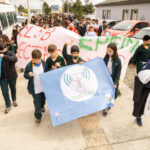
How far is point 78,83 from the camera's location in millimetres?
2975

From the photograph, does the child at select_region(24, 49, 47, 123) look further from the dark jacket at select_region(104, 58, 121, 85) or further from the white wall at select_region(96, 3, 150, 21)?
the white wall at select_region(96, 3, 150, 21)

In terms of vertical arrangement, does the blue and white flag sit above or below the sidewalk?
above

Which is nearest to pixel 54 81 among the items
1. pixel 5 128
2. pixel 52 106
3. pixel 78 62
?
pixel 52 106

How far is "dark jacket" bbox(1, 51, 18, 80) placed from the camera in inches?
127

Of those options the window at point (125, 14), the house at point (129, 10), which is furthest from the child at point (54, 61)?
the window at point (125, 14)

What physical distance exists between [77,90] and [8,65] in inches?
61.1

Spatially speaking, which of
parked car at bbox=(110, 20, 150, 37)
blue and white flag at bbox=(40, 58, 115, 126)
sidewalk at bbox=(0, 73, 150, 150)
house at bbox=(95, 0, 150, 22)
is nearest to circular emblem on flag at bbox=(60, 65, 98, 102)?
blue and white flag at bbox=(40, 58, 115, 126)

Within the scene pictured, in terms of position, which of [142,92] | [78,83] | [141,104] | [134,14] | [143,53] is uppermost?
[134,14]

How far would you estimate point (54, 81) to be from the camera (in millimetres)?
2877

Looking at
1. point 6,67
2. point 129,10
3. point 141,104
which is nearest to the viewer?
point 141,104

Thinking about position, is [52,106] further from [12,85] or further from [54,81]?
[12,85]

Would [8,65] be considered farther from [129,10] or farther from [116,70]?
[129,10]

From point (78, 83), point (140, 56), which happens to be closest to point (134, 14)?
point (140, 56)

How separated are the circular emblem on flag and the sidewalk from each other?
0.70m
